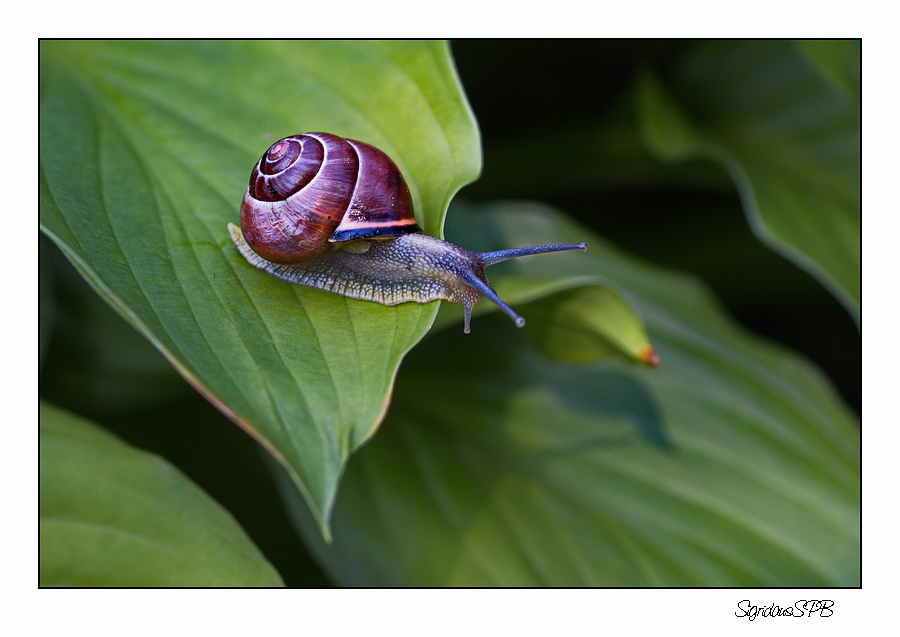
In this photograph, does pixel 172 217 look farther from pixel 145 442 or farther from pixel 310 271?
pixel 145 442

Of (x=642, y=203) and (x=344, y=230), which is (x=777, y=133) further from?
(x=344, y=230)

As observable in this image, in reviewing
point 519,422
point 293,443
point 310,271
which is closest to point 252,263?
point 310,271

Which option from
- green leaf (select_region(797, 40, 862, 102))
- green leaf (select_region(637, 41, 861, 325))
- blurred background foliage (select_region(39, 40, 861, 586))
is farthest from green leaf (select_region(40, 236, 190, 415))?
green leaf (select_region(797, 40, 862, 102))

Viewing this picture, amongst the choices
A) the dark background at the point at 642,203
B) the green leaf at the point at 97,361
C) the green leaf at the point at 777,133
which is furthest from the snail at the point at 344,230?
the dark background at the point at 642,203

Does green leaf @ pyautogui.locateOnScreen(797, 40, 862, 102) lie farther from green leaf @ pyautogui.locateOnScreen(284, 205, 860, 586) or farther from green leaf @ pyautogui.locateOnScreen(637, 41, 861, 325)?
green leaf @ pyautogui.locateOnScreen(284, 205, 860, 586)

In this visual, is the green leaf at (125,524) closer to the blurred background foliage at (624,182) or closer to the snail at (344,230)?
the snail at (344,230)

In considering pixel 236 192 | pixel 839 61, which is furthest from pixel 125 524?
pixel 839 61
